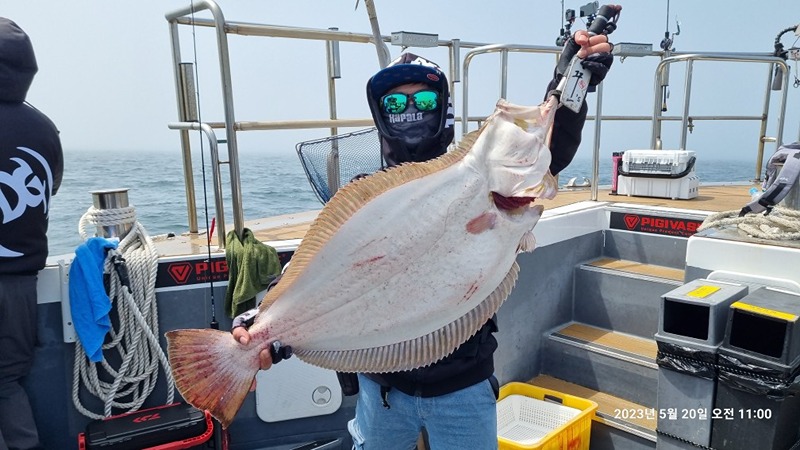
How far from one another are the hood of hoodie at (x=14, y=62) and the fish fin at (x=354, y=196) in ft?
7.21

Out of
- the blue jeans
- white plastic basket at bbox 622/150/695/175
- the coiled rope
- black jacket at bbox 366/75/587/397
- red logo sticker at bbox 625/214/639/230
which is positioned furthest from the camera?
white plastic basket at bbox 622/150/695/175

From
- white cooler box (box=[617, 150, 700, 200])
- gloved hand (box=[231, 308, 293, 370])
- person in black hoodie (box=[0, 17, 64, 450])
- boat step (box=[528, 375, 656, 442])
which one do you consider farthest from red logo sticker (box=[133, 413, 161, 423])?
white cooler box (box=[617, 150, 700, 200])

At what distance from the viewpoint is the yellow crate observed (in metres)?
3.34

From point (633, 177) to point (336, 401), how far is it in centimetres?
440

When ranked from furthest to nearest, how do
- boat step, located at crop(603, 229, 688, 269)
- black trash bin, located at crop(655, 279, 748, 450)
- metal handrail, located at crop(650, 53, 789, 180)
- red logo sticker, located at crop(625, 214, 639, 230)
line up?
metal handrail, located at crop(650, 53, 789, 180) → red logo sticker, located at crop(625, 214, 639, 230) → boat step, located at crop(603, 229, 688, 269) → black trash bin, located at crop(655, 279, 748, 450)

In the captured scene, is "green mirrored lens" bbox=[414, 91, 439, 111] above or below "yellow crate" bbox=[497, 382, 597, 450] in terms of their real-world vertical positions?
above

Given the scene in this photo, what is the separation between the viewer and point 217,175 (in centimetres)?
337

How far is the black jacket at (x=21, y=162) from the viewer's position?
111 inches

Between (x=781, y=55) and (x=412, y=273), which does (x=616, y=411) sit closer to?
(x=412, y=273)

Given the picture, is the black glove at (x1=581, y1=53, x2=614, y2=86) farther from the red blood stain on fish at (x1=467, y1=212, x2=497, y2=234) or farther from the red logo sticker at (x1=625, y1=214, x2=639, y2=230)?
the red logo sticker at (x1=625, y1=214, x2=639, y2=230)

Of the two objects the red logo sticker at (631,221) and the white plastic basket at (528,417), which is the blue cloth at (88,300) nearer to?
the white plastic basket at (528,417)

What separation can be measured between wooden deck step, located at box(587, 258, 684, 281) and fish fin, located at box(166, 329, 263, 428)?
12.0 feet

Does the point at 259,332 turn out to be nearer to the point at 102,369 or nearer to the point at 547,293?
the point at 102,369

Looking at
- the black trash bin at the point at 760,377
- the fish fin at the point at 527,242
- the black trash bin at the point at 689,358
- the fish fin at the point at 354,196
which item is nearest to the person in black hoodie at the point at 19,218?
the fish fin at the point at 354,196
